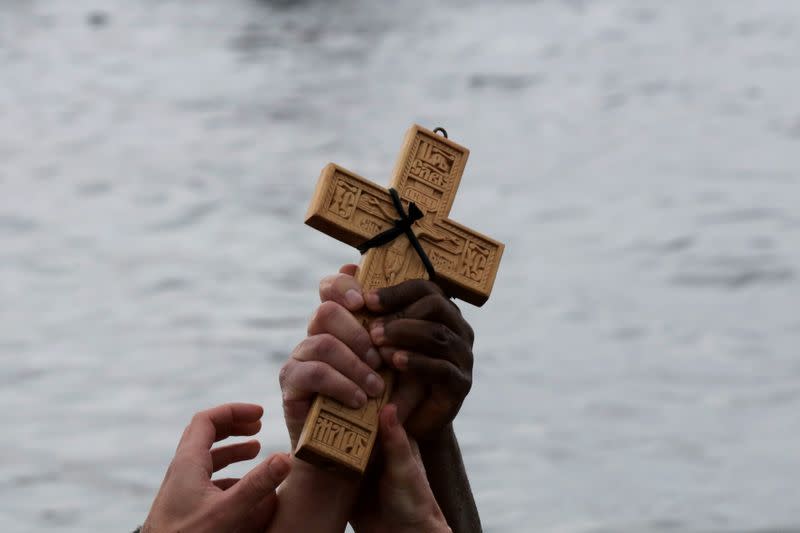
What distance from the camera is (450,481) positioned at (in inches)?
97.7

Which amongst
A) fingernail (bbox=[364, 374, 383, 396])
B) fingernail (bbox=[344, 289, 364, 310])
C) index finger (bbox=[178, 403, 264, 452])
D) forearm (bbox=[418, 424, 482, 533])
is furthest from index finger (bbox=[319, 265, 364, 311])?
forearm (bbox=[418, 424, 482, 533])

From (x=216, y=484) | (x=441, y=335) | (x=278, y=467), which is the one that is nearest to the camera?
(x=278, y=467)

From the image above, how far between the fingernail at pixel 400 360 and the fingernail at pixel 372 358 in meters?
0.03

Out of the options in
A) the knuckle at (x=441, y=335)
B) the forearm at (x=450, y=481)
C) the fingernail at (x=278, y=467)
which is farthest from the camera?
the forearm at (x=450, y=481)

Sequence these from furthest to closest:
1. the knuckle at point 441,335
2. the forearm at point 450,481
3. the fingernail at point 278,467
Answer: the forearm at point 450,481 < the knuckle at point 441,335 < the fingernail at point 278,467

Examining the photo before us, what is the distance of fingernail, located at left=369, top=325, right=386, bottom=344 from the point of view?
2.15 m

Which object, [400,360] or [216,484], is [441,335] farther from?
[216,484]

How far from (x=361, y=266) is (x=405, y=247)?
77 millimetres

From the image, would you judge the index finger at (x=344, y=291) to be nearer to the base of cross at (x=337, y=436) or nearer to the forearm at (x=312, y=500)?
the base of cross at (x=337, y=436)

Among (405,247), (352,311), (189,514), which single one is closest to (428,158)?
(405,247)

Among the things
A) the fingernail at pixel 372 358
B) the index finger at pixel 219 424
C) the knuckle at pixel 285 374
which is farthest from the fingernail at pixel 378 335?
the index finger at pixel 219 424

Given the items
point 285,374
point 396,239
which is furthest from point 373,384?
point 396,239

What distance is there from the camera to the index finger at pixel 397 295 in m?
2.17

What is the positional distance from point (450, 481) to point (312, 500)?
318 mm
